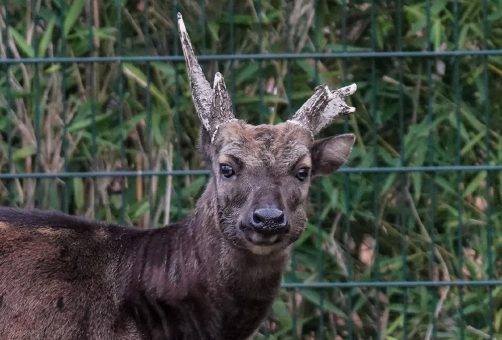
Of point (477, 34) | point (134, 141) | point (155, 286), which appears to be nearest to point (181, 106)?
point (134, 141)

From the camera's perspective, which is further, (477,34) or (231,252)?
(477,34)

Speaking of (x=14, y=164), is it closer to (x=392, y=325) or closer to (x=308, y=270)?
(x=308, y=270)

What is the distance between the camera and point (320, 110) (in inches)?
306

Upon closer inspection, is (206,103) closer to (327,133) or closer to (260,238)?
(260,238)

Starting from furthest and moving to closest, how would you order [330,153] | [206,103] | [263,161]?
[330,153]
[206,103]
[263,161]

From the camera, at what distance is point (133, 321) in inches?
291

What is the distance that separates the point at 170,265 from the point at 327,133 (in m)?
2.46

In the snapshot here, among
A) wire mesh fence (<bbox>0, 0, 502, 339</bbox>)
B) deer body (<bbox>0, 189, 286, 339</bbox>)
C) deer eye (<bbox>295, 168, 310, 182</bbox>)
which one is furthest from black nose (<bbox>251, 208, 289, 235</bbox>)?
wire mesh fence (<bbox>0, 0, 502, 339</bbox>)

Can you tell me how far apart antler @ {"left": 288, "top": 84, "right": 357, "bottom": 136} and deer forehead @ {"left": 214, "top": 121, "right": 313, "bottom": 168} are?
3.5 inches

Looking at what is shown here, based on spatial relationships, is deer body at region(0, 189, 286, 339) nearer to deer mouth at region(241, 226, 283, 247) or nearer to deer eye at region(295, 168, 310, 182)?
deer mouth at region(241, 226, 283, 247)

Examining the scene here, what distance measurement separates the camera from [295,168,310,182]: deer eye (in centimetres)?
756

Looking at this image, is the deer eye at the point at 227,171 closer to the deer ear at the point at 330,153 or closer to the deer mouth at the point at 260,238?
the deer mouth at the point at 260,238

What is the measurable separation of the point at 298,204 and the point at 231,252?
40cm

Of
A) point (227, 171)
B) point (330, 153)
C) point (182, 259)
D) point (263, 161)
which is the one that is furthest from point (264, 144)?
point (182, 259)
